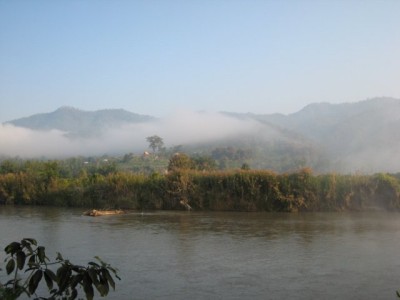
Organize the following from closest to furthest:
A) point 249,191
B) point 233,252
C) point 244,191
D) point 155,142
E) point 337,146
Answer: point 233,252 < point 249,191 < point 244,191 < point 155,142 < point 337,146

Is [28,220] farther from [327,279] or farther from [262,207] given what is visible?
[327,279]

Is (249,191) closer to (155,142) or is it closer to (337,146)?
(155,142)

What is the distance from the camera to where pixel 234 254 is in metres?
12.1

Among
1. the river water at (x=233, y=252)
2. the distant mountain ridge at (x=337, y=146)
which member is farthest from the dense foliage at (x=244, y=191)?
the distant mountain ridge at (x=337, y=146)

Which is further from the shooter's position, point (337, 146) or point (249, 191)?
point (337, 146)

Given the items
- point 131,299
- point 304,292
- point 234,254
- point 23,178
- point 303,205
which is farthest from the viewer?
point 23,178

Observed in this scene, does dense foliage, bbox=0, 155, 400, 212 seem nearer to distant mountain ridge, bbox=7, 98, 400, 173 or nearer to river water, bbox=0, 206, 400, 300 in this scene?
river water, bbox=0, 206, 400, 300

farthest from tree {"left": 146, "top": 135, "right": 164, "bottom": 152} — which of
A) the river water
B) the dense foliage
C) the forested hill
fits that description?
the river water

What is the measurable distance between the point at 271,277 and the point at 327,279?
1.08m

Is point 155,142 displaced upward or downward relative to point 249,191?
upward

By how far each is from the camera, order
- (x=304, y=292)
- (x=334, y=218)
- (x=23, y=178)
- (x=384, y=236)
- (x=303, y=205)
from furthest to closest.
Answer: (x=23, y=178) < (x=303, y=205) < (x=334, y=218) < (x=384, y=236) < (x=304, y=292)

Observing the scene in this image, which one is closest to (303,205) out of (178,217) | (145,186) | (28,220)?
(178,217)

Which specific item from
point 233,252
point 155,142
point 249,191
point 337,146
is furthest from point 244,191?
point 337,146

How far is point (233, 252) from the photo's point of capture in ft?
40.6
